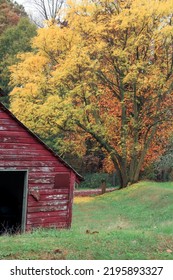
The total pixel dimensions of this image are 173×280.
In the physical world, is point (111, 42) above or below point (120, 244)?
above

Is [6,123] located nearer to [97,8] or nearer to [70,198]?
[70,198]

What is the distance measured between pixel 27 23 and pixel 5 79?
6692mm

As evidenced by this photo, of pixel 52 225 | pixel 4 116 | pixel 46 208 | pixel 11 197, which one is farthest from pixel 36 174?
pixel 11 197

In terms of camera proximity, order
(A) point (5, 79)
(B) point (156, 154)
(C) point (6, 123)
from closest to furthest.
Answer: (C) point (6, 123) < (B) point (156, 154) < (A) point (5, 79)

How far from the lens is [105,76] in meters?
32.2

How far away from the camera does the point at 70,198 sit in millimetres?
15766

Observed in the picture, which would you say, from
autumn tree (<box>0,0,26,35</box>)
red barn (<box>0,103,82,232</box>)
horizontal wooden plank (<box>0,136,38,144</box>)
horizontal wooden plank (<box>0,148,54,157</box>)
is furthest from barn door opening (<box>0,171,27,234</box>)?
autumn tree (<box>0,0,26,35</box>)

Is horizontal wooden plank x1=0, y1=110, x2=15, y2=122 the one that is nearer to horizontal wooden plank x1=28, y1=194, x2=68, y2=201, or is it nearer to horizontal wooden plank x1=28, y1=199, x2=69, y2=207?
horizontal wooden plank x1=28, y1=194, x2=68, y2=201

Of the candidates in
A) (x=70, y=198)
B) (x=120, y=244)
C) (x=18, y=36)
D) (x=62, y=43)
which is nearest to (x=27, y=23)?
(x=18, y=36)

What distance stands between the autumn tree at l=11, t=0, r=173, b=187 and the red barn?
44.7ft

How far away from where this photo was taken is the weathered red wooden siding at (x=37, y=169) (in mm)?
14375

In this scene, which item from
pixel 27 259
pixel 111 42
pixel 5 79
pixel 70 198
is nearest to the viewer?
pixel 27 259

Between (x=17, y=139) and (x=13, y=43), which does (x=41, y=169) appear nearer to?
(x=17, y=139)
